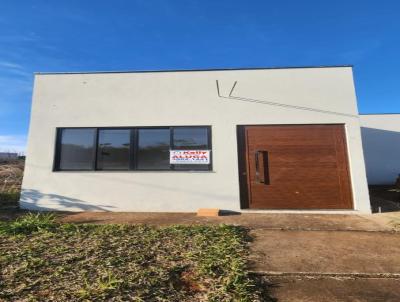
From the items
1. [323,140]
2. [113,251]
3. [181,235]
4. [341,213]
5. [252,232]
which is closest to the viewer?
[113,251]

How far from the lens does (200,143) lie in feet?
24.3

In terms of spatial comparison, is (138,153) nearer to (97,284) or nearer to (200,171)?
(200,171)

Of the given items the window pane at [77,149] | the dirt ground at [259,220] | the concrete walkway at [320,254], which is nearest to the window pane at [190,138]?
the dirt ground at [259,220]

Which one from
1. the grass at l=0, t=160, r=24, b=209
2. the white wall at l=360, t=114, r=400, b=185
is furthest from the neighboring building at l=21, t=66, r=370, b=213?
the white wall at l=360, t=114, r=400, b=185

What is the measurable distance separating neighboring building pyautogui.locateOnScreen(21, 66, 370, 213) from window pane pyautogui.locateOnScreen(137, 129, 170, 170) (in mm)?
28

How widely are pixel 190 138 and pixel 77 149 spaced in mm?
3300

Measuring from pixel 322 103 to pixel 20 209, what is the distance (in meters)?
8.87

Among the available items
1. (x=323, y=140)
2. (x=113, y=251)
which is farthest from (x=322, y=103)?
(x=113, y=251)

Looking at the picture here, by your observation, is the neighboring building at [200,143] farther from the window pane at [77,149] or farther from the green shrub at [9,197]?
the green shrub at [9,197]

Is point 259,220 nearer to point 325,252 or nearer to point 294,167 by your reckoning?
point 294,167

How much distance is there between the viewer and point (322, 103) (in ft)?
24.1

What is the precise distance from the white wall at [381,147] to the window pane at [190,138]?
9049mm

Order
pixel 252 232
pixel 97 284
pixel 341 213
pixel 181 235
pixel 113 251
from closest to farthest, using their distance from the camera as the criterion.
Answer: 1. pixel 97 284
2. pixel 113 251
3. pixel 181 235
4. pixel 252 232
5. pixel 341 213

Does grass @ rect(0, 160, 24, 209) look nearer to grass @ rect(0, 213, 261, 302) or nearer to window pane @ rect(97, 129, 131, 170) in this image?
window pane @ rect(97, 129, 131, 170)
